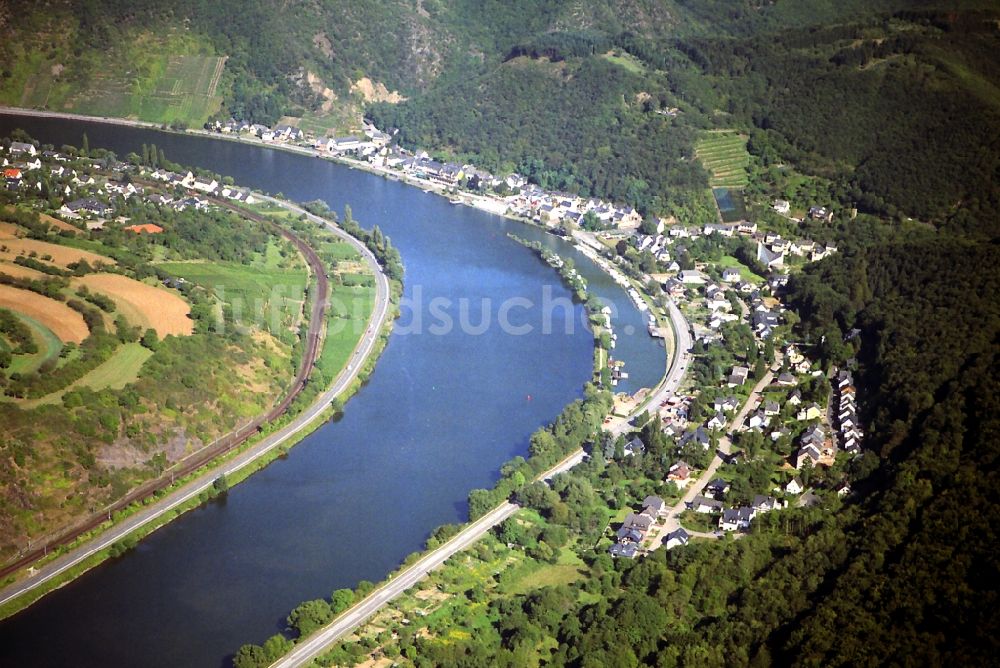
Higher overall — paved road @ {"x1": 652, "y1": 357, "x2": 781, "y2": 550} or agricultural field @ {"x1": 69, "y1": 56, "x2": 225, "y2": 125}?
paved road @ {"x1": 652, "y1": 357, "x2": 781, "y2": 550}

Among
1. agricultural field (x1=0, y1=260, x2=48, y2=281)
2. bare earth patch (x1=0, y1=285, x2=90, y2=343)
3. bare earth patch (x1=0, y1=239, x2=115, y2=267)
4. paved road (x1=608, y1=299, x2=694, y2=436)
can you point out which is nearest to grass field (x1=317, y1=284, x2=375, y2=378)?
bare earth patch (x1=0, y1=285, x2=90, y2=343)

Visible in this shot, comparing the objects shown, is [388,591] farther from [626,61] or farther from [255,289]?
[626,61]

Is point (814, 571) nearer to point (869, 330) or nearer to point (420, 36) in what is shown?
point (869, 330)

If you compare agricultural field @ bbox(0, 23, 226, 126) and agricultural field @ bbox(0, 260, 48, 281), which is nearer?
agricultural field @ bbox(0, 260, 48, 281)

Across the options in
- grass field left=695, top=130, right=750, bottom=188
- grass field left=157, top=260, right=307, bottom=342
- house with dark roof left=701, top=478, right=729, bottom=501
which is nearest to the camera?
house with dark roof left=701, top=478, right=729, bottom=501

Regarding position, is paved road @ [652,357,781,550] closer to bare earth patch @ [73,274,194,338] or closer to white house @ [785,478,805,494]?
white house @ [785,478,805,494]

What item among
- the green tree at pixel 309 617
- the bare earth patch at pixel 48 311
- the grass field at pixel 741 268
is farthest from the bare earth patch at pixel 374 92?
the green tree at pixel 309 617

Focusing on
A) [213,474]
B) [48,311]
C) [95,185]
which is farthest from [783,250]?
[48,311]

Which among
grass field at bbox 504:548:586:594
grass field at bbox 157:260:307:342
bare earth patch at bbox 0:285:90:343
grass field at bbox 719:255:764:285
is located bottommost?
grass field at bbox 157:260:307:342
